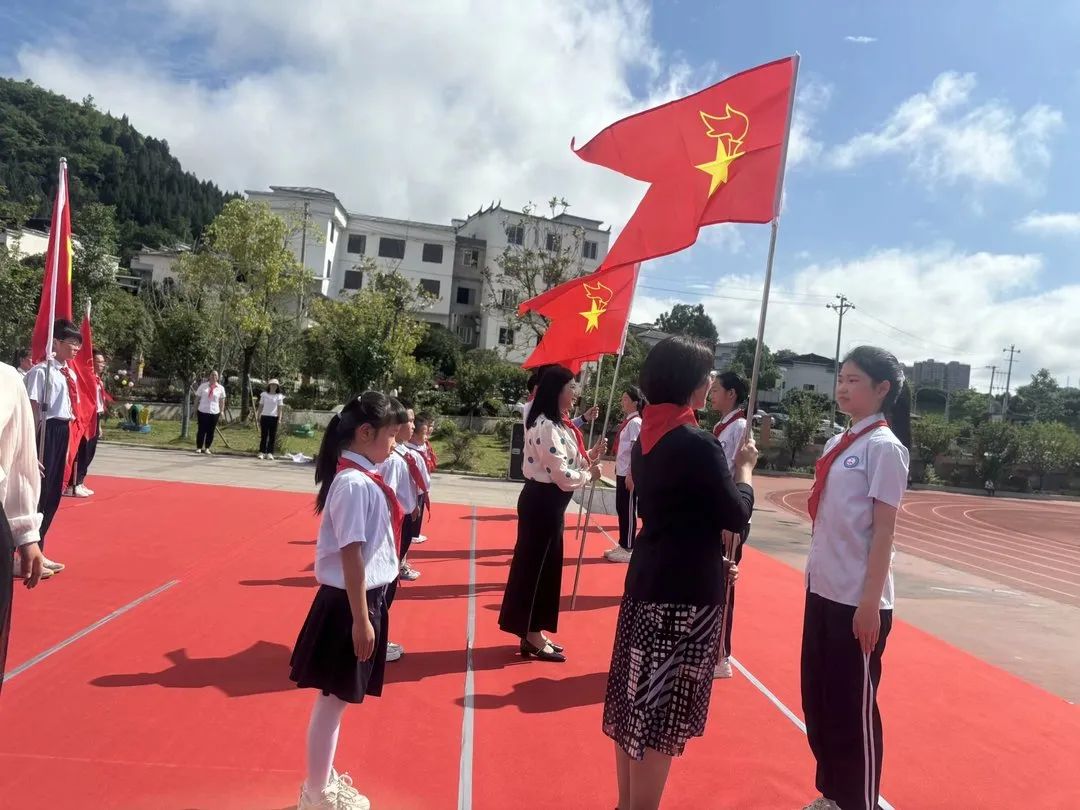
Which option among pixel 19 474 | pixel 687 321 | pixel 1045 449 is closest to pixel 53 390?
pixel 19 474

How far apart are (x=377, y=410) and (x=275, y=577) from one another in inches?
143

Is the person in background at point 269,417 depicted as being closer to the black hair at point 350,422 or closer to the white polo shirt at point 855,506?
the black hair at point 350,422

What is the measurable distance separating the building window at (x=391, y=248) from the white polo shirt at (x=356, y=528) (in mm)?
46244

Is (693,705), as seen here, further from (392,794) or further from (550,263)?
(550,263)

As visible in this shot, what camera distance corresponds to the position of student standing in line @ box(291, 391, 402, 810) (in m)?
2.49

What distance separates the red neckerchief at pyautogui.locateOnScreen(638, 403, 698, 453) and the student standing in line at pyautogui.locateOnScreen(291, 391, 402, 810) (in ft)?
3.03

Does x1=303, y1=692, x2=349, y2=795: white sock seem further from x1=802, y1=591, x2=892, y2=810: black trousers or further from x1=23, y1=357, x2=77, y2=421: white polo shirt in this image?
x1=23, y1=357, x2=77, y2=421: white polo shirt

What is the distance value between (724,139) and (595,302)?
1.67 metres

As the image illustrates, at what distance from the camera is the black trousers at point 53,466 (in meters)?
5.43

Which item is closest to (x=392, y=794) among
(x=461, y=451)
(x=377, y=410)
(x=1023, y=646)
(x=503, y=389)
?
(x=377, y=410)

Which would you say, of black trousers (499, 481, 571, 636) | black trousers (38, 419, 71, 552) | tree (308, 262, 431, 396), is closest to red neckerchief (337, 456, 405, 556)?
black trousers (499, 481, 571, 636)

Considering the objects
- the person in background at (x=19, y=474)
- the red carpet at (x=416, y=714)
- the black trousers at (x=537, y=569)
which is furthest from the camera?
the black trousers at (x=537, y=569)

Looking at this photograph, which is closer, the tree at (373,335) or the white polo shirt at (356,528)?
the white polo shirt at (356,528)

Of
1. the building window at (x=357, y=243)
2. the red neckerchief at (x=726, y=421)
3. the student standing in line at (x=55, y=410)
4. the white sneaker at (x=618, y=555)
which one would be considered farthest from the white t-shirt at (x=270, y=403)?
the building window at (x=357, y=243)
